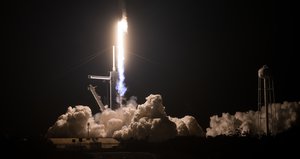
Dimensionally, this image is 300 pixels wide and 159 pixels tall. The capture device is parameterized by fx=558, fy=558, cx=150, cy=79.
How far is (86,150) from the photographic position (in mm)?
67938

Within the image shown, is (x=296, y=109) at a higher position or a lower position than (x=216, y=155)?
higher

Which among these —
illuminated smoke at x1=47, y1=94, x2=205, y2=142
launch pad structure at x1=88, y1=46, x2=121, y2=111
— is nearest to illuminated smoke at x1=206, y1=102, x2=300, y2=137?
illuminated smoke at x1=47, y1=94, x2=205, y2=142

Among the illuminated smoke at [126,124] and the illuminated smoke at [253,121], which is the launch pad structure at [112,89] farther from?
the illuminated smoke at [253,121]

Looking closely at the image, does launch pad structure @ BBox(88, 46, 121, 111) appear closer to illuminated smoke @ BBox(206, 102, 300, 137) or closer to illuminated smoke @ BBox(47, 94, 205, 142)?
illuminated smoke @ BBox(47, 94, 205, 142)

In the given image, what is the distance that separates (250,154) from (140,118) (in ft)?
62.5

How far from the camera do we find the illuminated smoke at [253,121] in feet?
271

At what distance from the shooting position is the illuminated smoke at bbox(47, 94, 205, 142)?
7531cm

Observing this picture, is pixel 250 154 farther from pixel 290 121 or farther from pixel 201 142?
pixel 290 121

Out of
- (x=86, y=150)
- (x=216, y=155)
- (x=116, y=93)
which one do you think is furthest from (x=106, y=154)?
(x=116, y=93)

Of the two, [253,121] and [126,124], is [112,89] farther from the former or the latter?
[253,121]

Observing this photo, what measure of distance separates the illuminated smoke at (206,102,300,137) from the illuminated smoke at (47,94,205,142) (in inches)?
291

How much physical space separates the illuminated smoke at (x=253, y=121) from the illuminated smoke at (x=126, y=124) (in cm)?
739

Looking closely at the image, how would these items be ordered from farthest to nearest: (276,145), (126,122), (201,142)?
1. (126,122)
2. (201,142)
3. (276,145)

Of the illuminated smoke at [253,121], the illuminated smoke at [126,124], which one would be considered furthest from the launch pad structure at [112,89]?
the illuminated smoke at [253,121]
